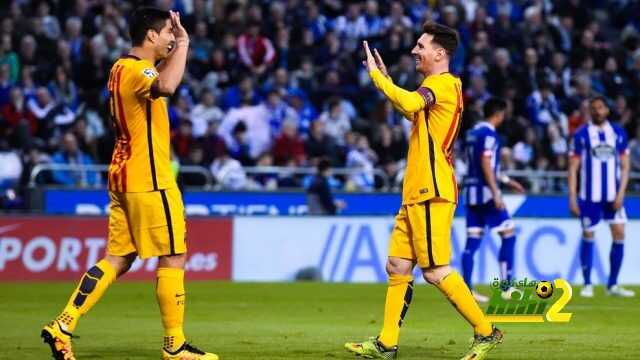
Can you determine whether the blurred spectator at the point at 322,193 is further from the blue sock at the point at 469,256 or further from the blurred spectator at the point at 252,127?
the blue sock at the point at 469,256

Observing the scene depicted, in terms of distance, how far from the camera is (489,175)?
55.1 feet

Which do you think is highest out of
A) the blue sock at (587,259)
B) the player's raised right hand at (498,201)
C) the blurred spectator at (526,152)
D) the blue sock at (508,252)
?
the player's raised right hand at (498,201)

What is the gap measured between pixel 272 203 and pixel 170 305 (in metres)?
14.1

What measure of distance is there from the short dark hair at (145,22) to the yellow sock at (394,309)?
99.9 inches

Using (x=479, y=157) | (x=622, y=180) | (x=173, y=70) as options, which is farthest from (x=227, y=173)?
(x=173, y=70)

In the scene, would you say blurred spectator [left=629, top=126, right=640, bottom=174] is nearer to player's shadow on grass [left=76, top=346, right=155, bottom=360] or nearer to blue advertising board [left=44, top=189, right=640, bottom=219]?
blue advertising board [left=44, top=189, right=640, bottom=219]

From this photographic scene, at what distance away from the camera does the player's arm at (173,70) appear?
31.4 ft

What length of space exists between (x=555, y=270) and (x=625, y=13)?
10989 mm

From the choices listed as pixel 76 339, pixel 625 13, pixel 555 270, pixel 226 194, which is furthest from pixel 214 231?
pixel 625 13

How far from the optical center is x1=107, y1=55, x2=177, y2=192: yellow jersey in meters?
9.88

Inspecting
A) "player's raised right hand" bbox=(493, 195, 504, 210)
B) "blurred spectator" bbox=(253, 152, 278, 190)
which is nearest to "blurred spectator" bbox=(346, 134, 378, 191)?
"blurred spectator" bbox=(253, 152, 278, 190)

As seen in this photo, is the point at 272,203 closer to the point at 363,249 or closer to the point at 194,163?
the point at 194,163

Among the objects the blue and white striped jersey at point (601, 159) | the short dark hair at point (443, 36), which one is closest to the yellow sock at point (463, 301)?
the short dark hair at point (443, 36)

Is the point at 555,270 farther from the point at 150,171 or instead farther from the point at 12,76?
the point at 150,171
